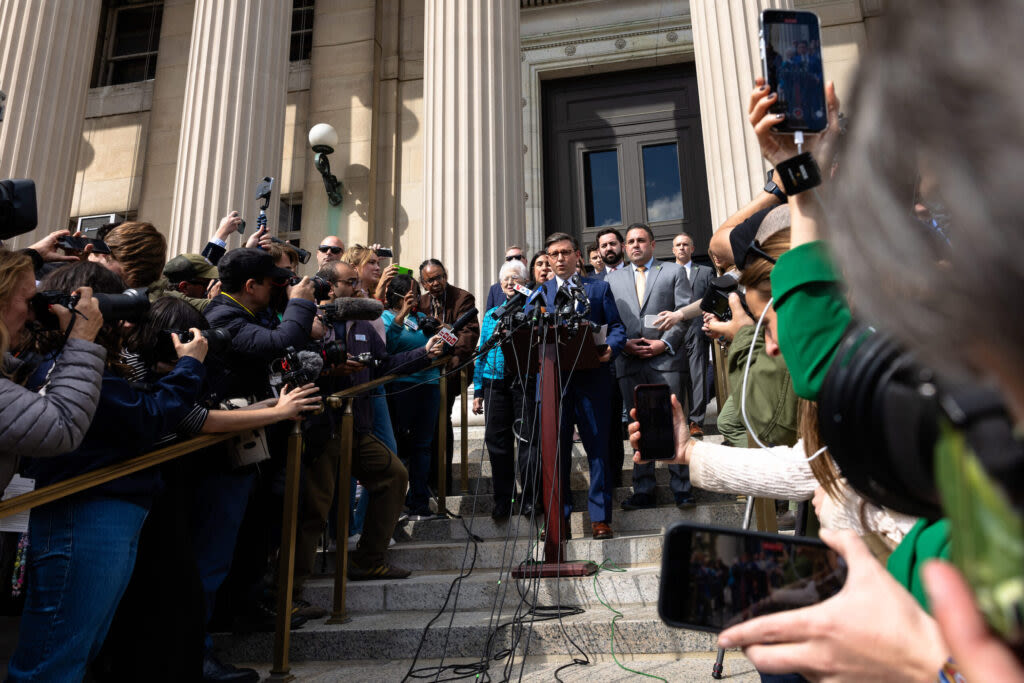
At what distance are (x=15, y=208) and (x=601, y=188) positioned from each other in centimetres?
993

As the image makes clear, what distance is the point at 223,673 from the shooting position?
3465mm

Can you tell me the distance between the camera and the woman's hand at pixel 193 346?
3.05 m

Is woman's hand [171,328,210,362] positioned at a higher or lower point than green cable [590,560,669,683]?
higher

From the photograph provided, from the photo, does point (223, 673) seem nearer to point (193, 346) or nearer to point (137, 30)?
point (193, 346)

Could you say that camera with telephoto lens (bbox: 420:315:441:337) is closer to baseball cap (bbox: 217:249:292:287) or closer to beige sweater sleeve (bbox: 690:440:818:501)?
baseball cap (bbox: 217:249:292:287)

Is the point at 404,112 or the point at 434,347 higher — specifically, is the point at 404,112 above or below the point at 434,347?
above

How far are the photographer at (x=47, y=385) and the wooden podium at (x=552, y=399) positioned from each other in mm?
2514

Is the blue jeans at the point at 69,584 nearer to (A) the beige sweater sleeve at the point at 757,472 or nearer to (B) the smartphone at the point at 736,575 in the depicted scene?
(A) the beige sweater sleeve at the point at 757,472

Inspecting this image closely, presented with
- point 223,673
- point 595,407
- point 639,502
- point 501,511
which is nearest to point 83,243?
point 223,673

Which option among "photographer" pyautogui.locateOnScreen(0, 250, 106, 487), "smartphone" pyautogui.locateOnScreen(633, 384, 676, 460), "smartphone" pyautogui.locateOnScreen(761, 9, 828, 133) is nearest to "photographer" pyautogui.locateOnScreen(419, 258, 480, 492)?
"photographer" pyautogui.locateOnScreen(0, 250, 106, 487)

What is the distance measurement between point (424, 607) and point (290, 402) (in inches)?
62.2

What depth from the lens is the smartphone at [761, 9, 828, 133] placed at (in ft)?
4.49

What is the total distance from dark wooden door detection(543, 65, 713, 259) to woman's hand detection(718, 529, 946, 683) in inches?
442

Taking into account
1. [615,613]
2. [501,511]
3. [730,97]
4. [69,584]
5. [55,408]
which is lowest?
[615,613]
